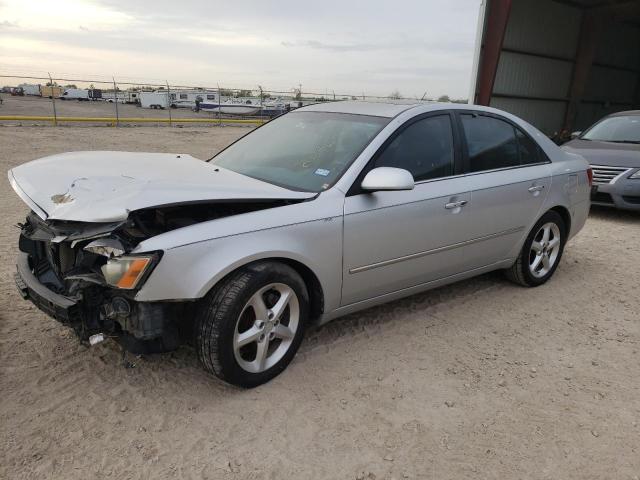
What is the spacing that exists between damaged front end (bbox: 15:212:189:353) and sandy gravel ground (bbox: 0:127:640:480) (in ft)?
1.37

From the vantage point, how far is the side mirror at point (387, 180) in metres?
3.05

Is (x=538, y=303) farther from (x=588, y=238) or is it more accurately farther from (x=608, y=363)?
(x=588, y=238)

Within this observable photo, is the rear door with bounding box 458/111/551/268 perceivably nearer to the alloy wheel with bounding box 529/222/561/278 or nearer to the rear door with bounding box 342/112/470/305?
the rear door with bounding box 342/112/470/305

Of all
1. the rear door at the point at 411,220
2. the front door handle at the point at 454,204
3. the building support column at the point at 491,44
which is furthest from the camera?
the building support column at the point at 491,44

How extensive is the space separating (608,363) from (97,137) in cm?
1562

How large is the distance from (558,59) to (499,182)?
15.2 metres

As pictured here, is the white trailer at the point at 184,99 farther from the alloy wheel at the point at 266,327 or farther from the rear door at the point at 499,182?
the alloy wheel at the point at 266,327

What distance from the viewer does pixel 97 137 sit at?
1570 cm

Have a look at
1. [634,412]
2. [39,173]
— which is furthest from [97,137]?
[634,412]

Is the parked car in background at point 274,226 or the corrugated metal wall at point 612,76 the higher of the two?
the corrugated metal wall at point 612,76

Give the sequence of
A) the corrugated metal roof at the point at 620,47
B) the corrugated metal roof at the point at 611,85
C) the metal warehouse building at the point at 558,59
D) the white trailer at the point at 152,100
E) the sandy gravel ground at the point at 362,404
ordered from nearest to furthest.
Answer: the sandy gravel ground at the point at 362,404 < the metal warehouse building at the point at 558,59 < the corrugated metal roof at the point at 620,47 < the corrugated metal roof at the point at 611,85 < the white trailer at the point at 152,100

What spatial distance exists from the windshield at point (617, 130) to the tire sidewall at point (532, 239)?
15.9 feet

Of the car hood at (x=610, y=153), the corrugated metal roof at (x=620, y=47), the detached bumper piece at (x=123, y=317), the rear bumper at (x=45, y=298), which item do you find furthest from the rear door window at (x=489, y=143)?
the corrugated metal roof at (x=620, y=47)

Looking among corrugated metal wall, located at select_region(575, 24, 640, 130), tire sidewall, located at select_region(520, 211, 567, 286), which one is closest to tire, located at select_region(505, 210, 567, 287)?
tire sidewall, located at select_region(520, 211, 567, 286)
